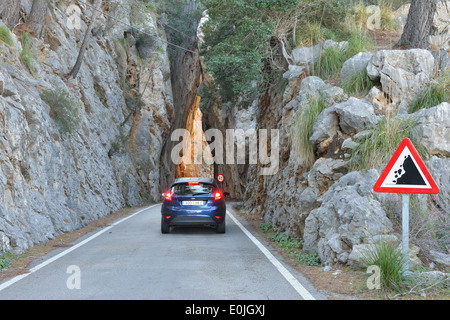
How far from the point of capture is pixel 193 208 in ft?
39.0

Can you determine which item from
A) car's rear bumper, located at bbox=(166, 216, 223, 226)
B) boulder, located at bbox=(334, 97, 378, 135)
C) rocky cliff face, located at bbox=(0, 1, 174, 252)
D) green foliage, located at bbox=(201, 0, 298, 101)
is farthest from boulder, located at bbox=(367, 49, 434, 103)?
rocky cliff face, located at bbox=(0, 1, 174, 252)

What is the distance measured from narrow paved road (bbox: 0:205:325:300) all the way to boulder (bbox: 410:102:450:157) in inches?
146

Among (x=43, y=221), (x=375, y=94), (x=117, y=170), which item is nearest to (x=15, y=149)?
(x=43, y=221)

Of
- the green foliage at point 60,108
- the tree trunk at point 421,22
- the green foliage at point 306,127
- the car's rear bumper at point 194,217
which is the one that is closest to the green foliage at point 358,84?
the green foliage at point 306,127

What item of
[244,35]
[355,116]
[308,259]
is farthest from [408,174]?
[244,35]

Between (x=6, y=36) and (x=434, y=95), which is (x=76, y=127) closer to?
(x=6, y=36)

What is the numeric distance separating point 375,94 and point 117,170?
18.9m

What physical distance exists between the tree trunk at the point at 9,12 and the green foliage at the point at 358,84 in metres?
13.0

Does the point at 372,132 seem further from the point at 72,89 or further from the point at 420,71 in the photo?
the point at 72,89

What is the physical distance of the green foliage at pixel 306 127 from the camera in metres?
10.0

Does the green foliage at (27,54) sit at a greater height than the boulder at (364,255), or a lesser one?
greater

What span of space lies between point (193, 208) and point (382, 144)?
5689mm

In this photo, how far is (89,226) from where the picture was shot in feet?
46.8

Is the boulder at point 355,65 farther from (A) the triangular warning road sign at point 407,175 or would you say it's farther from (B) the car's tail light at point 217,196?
(A) the triangular warning road sign at point 407,175
